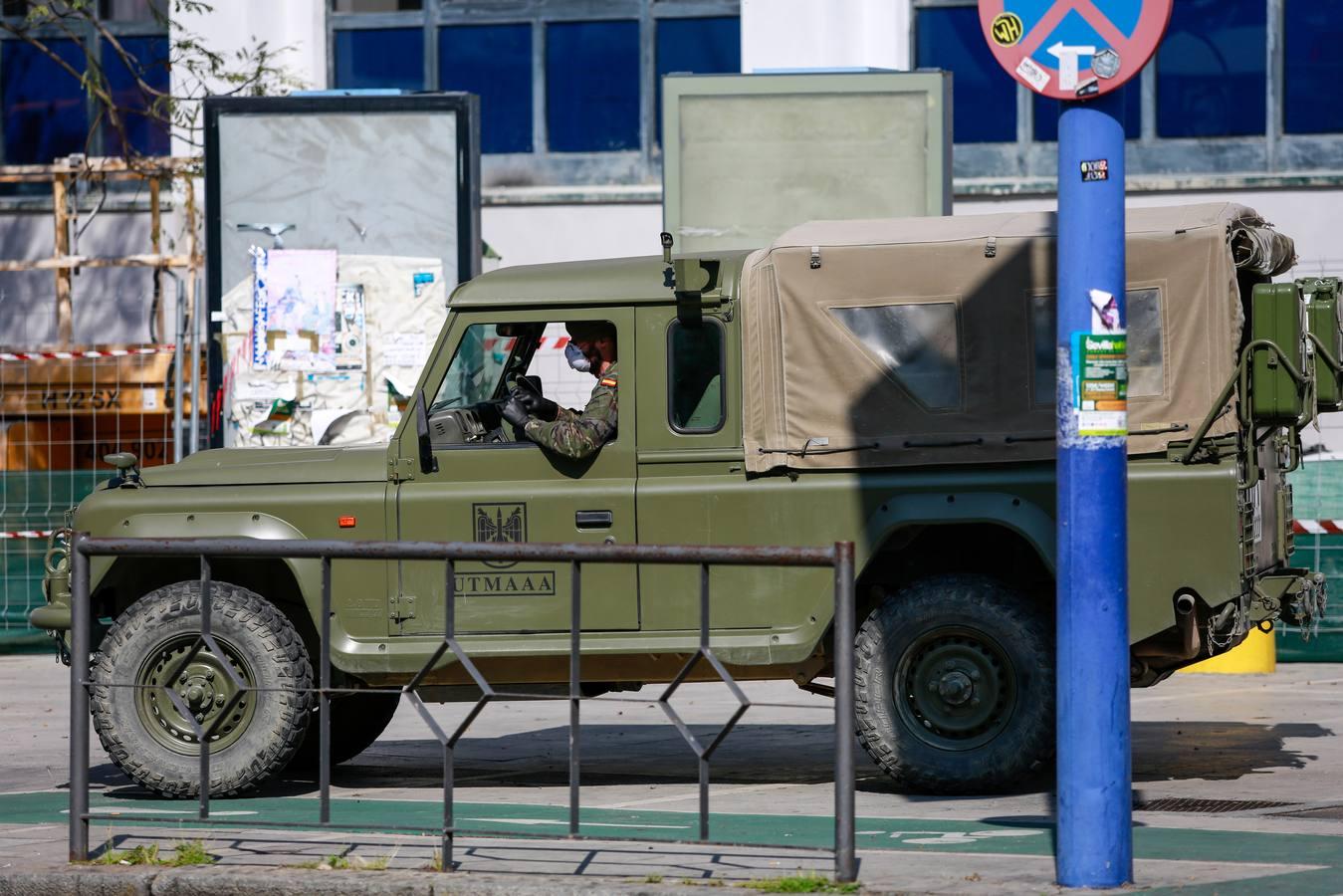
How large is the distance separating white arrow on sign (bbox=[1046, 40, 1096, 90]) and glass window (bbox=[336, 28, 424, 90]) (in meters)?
13.5

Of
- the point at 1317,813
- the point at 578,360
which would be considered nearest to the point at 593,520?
the point at 578,360

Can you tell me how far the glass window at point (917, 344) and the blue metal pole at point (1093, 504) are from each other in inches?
96.9

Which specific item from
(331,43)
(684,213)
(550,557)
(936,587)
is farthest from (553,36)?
(550,557)

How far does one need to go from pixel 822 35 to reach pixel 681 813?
37.4ft

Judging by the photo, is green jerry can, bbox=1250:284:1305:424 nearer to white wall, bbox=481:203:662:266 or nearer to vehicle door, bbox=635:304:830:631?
vehicle door, bbox=635:304:830:631

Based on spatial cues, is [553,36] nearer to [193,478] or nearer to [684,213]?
[684,213]

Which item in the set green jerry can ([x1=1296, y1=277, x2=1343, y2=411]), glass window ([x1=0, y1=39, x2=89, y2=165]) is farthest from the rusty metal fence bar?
glass window ([x1=0, y1=39, x2=89, y2=165])

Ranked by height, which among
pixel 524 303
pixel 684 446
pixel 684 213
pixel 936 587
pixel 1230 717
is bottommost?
pixel 1230 717

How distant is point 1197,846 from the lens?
7336mm

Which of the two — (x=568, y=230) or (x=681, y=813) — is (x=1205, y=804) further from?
(x=568, y=230)

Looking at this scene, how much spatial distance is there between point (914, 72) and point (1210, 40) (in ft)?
16.0

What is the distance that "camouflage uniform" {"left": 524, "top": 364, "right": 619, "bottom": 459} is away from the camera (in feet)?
29.6

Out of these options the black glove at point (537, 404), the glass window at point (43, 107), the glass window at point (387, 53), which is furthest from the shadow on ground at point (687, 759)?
the glass window at point (43, 107)

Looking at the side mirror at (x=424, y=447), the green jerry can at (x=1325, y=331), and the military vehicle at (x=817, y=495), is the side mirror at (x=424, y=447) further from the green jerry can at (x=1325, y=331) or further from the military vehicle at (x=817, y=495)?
the green jerry can at (x=1325, y=331)
